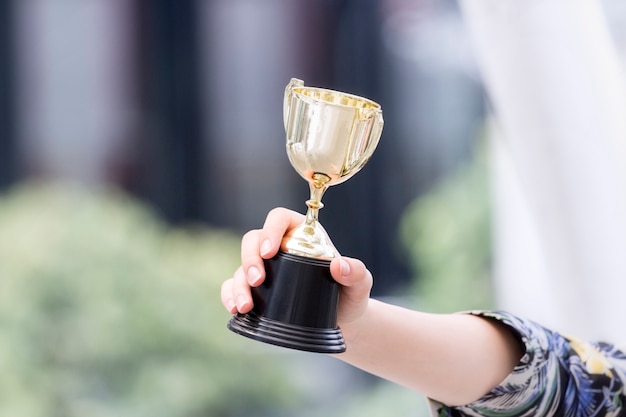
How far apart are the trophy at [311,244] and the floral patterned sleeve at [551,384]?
292 millimetres

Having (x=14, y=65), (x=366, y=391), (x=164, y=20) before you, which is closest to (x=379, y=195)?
(x=366, y=391)

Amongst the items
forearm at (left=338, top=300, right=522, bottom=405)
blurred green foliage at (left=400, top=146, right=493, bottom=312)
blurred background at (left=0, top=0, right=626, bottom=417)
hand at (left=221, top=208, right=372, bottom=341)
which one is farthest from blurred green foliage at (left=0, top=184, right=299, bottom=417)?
hand at (left=221, top=208, right=372, bottom=341)

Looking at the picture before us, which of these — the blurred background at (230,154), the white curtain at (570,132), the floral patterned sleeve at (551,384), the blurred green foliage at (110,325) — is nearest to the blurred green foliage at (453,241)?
the blurred background at (230,154)

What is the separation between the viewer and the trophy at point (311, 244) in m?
0.69

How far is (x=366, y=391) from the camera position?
2518mm

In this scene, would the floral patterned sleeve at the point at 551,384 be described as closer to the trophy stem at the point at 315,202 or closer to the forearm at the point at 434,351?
the forearm at the point at 434,351

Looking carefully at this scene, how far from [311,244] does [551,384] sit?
0.38 m

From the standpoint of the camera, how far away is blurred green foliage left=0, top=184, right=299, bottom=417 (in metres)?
2.14

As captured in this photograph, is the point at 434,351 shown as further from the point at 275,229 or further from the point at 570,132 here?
the point at 570,132

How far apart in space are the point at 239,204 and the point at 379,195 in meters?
0.42

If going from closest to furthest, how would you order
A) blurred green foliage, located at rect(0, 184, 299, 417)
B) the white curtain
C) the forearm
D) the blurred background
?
the forearm
the white curtain
blurred green foliage, located at rect(0, 184, 299, 417)
the blurred background

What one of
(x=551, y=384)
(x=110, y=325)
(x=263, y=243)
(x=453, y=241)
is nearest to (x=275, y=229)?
(x=263, y=243)

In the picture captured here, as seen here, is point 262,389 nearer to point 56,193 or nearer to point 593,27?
point 56,193

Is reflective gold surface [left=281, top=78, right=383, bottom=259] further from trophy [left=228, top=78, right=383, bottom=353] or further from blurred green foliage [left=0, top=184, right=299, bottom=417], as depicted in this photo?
blurred green foliage [left=0, top=184, right=299, bottom=417]
